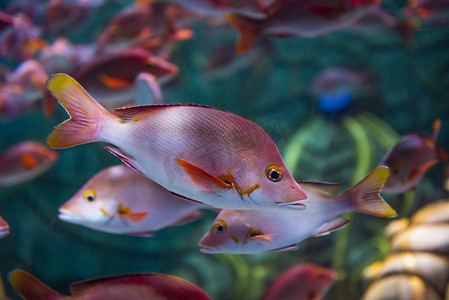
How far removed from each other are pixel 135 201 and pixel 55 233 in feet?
6.39

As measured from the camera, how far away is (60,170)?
293 centimetres

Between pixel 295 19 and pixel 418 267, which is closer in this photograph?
pixel 295 19

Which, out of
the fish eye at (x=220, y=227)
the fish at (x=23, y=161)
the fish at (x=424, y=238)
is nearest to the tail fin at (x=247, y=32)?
the fish eye at (x=220, y=227)

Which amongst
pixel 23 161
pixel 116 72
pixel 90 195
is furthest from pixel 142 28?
pixel 90 195

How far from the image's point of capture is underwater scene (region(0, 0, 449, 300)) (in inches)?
23.7

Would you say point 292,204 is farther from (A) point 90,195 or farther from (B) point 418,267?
(B) point 418,267

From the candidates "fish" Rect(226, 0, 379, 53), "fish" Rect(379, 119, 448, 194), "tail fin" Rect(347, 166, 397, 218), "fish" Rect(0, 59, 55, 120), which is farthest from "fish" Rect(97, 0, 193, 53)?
"tail fin" Rect(347, 166, 397, 218)

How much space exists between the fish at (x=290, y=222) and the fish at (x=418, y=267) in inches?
40.5

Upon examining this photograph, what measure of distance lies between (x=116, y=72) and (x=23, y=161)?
4.28 feet

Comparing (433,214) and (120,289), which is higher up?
(120,289)

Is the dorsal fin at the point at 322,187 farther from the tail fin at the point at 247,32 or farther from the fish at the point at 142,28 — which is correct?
the fish at the point at 142,28

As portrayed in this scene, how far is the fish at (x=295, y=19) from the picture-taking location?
1251 mm

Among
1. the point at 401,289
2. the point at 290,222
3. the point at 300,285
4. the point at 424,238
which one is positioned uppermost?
the point at 290,222

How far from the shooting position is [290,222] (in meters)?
0.74
